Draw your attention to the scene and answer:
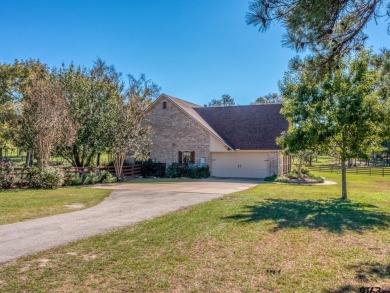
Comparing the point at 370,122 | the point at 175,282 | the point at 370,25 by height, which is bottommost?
the point at 175,282

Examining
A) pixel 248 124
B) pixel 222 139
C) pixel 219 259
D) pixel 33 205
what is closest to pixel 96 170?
pixel 33 205

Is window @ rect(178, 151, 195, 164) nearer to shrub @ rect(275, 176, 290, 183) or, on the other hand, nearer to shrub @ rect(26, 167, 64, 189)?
shrub @ rect(275, 176, 290, 183)

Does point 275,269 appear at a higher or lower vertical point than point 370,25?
lower

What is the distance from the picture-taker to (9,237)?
677 centimetres

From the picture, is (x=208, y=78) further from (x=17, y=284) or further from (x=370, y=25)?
(x=17, y=284)

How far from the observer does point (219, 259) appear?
5.32 meters

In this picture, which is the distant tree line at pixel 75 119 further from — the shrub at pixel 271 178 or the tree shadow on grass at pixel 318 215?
the tree shadow on grass at pixel 318 215

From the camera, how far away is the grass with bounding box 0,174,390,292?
430cm

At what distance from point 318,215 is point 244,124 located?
18.7 meters

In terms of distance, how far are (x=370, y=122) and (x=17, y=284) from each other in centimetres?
1255

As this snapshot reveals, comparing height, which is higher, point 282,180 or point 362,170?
point 362,170

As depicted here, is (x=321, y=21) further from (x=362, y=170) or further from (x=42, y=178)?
(x=362, y=170)

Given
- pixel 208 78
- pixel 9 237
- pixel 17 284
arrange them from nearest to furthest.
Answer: pixel 17 284
pixel 9 237
pixel 208 78

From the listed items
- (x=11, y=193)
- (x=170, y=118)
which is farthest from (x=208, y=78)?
(x=11, y=193)
